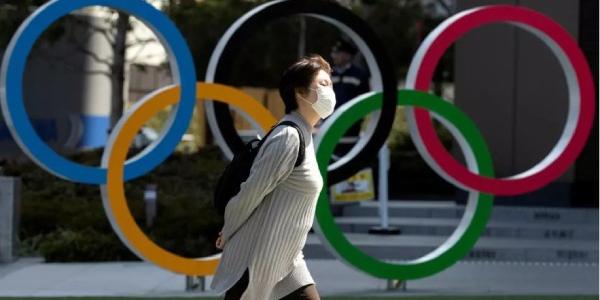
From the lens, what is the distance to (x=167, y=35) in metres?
10.6

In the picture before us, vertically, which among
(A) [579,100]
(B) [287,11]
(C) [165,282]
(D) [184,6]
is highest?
(D) [184,6]

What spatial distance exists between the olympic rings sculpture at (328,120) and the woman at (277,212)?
15.0 ft

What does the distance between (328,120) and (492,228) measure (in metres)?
4.07

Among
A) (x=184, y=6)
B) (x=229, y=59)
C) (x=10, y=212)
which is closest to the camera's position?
(x=229, y=59)

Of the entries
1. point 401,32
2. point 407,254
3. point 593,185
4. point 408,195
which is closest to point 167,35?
point 407,254

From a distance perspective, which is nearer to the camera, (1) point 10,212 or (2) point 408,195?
(1) point 10,212

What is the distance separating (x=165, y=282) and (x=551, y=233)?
4612 mm

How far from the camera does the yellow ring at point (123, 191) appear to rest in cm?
1045

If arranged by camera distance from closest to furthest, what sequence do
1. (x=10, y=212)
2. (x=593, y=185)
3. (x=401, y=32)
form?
1. (x=10, y=212)
2. (x=593, y=185)
3. (x=401, y=32)

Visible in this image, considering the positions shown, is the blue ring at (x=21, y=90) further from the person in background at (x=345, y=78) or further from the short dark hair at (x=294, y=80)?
the short dark hair at (x=294, y=80)

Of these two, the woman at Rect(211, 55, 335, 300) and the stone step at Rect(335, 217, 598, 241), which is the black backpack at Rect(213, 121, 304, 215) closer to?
the woman at Rect(211, 55, 335, 300)

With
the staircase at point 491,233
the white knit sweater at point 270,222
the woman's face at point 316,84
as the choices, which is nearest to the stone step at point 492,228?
the staircase at point 491,233

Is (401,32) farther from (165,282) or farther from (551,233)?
(165,282)

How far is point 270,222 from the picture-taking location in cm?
584
